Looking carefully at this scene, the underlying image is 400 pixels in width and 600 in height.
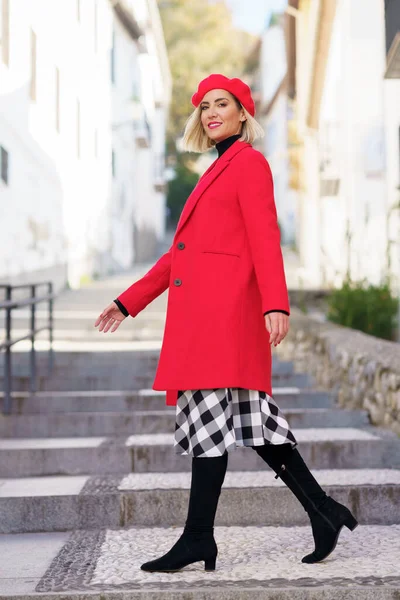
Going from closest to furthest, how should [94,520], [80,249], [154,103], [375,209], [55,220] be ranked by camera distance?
[94,520]
[375,209]
[55,220]
[80,249]
[154,103]

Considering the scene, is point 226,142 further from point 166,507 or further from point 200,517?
point 166,507

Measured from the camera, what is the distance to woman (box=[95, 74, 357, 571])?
123 inches

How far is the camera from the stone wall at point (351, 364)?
213 inches

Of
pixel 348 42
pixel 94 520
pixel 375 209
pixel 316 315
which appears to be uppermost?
pixel 348 42

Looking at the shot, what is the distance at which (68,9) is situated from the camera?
15.7 m

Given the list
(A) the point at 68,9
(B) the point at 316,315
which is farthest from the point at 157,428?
(A) the point at 68,9

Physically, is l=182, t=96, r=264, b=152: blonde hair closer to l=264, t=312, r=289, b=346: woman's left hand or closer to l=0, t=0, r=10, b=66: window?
l=264, t=312, r=289, b=346: woman's left hand

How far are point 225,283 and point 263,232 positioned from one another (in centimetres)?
20

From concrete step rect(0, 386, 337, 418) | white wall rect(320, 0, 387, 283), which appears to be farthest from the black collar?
white wall rect(320, 0, 387, 283)

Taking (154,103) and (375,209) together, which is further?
(154,103)

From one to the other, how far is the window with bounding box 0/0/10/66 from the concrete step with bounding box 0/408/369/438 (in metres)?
5.92

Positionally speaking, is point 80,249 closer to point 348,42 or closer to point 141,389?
point 348,42

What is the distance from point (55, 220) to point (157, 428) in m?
9.57

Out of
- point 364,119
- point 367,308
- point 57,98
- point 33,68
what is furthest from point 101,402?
point 57,98
